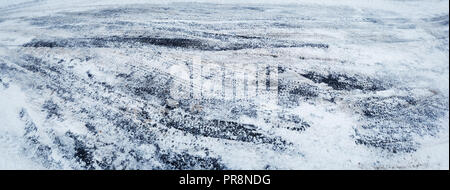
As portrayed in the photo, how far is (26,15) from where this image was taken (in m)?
4.64

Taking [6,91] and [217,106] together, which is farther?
[6,91]

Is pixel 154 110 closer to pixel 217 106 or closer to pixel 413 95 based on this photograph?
pixel 217 106

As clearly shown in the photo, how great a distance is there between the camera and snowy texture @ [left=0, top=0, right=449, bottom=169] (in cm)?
197

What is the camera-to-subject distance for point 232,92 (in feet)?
8.14

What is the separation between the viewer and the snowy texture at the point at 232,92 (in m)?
1.97

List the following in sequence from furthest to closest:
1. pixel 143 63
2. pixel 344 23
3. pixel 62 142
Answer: pixel 344 23, pixel 143 63, pixel 62 142
